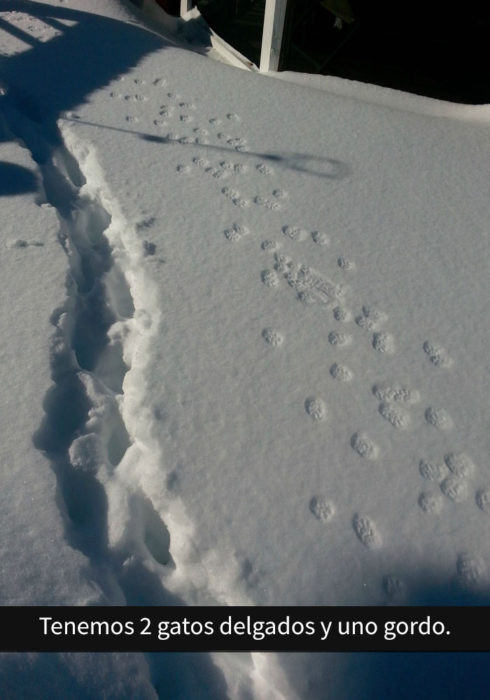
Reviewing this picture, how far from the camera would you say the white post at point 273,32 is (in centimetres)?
441

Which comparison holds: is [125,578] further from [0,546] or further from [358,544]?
[358,544]

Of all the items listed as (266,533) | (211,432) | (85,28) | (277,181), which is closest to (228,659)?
(266,533)

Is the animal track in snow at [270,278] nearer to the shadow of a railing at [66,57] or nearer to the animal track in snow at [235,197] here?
the animal track in snow at [235,197]

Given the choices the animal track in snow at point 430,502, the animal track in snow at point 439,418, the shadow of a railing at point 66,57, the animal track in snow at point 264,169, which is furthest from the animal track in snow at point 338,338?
the shadow of a railing at point 66,57

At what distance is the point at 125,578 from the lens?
1671 millimetres

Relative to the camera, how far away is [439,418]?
2.14 meters

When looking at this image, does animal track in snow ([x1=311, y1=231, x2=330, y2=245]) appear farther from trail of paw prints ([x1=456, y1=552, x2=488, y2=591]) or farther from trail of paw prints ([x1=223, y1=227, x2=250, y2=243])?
trail of paw prints ([x1=456, y1=552, x2=488, y2=591])

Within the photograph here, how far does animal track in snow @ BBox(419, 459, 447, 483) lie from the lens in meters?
1.96

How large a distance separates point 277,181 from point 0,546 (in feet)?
7.80
